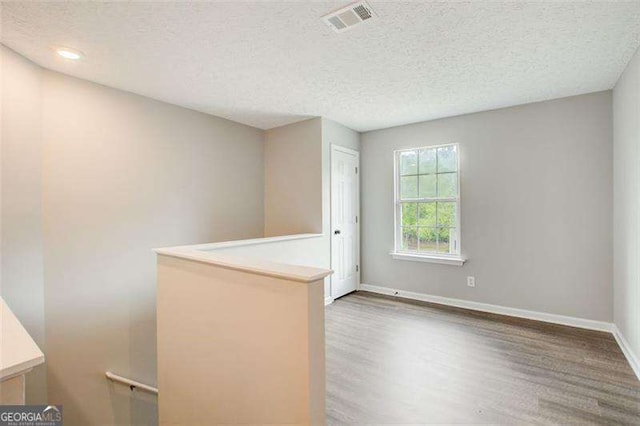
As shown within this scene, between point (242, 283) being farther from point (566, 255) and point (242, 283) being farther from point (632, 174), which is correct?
point (566, 255)

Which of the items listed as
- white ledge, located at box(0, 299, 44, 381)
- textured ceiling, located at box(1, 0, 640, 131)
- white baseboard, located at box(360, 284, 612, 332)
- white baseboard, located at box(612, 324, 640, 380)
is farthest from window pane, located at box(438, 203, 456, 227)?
white ledge, located at box(0, 299, 44, 381)

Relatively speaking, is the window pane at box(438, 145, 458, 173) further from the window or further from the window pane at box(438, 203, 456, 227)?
the window pane at box(438, 203, 456, 227)

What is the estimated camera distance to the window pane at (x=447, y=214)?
4090 millimetres

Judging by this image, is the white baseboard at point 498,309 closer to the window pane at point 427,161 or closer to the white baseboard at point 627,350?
the white baseboard at point 627,350

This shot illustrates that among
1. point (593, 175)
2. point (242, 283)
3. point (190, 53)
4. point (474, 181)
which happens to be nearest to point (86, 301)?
point (242, 283)

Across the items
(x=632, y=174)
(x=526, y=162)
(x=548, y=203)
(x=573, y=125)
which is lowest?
(x=548, y=203)

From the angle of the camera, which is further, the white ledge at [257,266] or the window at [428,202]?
the window at [428,202]

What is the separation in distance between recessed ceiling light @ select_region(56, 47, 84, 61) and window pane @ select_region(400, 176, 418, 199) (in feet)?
12.9

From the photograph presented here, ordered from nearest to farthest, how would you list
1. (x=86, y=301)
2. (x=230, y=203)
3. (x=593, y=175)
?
1. (x=86, y=301)
2. (x=593, y=175)
3. (x=230, y=203)

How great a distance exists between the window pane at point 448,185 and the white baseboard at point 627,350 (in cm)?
214

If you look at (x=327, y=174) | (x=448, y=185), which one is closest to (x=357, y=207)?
(x=327, y=174)

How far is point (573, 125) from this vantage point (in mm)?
3318

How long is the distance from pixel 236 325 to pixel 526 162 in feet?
12.3

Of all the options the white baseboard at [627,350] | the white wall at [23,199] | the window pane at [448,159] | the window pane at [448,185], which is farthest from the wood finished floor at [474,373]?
the white wall at [23,199]
